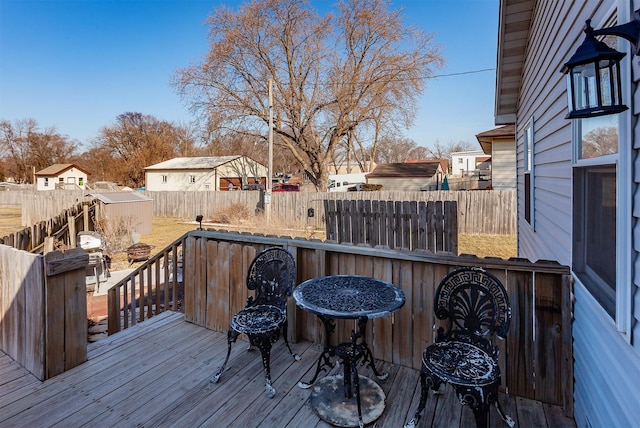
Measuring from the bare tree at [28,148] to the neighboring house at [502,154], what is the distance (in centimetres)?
4776

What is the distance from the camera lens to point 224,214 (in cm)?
1521

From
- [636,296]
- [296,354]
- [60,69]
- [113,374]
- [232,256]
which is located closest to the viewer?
[636,296]

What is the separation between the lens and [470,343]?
2100 millimetres

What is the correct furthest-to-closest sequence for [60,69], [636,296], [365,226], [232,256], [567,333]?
[60,69] < [365,226] < [232,256] < [567,333] < [636,296]

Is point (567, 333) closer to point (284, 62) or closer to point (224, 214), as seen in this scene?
point (224, 214)

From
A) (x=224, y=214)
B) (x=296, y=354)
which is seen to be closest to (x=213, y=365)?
(x=296, y=354)

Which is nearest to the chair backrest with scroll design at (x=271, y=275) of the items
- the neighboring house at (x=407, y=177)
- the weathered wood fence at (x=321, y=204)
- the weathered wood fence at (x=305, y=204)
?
the weathered wood fence at (x=305, y=204)

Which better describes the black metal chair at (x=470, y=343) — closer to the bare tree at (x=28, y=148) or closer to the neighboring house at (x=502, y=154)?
the neighboring house at (x=502, y=154)

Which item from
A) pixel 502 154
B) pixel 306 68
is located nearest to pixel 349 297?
pixel 502 154

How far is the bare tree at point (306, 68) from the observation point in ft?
61.1

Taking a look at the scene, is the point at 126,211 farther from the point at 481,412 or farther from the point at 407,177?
the point at 407,177

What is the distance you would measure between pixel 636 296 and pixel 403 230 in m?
3.26

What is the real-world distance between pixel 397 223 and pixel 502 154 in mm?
11880

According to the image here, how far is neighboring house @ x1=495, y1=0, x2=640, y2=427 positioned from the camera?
1295 mm
